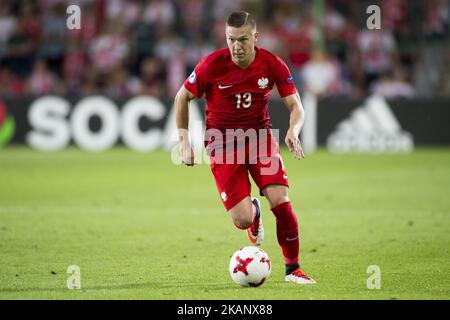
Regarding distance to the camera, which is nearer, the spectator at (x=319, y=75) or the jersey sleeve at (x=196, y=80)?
the jersey sleeve at (x=196, y=80)

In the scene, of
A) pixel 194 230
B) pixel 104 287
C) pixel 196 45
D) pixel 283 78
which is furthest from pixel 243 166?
pixel 196 45

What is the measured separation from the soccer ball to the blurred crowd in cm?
1436

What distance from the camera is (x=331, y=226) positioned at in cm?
1137

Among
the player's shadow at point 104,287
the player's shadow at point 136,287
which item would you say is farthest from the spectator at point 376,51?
the player's shadow at point 104,287

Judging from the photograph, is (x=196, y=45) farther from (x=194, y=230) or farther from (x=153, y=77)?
(x=194, y=230)

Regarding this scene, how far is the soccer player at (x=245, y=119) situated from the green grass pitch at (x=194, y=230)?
619 mm

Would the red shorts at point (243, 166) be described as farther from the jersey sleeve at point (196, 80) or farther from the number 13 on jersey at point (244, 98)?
the jersey sleeve at point (196, 80)

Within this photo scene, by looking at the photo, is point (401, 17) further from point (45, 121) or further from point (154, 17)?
point (45, 121)

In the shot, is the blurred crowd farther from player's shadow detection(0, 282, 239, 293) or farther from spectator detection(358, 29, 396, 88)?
player's shadow detection(0, 282, 239, 293)

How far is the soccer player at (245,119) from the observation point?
788 cm

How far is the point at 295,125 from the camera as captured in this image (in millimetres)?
7867

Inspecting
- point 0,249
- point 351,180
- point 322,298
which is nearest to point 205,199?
point 351,180

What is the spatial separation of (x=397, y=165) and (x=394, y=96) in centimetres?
355

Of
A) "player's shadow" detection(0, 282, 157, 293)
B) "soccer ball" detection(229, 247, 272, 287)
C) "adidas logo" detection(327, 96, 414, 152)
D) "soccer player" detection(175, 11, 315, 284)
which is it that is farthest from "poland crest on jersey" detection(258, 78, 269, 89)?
"adidas logo" detection(327, 96, 414, 152)
